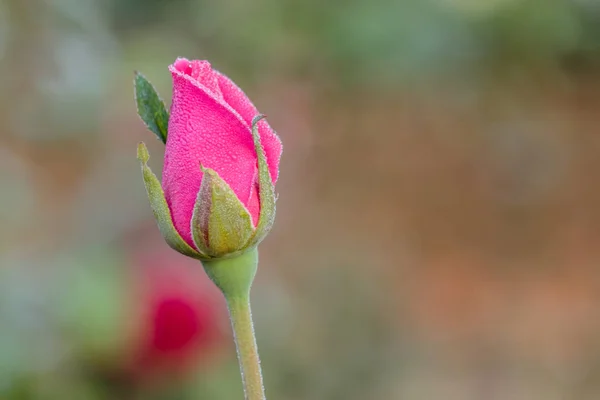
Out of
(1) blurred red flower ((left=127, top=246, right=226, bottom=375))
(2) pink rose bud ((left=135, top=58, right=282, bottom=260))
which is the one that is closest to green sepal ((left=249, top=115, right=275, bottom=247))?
(2) pink rose bud ((left=135, top=58, right=282, bottom=260))

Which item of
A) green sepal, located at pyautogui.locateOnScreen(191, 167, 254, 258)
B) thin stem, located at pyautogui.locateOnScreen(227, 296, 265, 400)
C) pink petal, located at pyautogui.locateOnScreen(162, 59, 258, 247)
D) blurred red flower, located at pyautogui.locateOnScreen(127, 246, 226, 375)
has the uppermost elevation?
pink petal, located at pyautogui.locateOnScreen(162, 59, 258, 247)

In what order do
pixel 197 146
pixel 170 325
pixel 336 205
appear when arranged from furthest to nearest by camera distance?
pixel 336 205 → pixel 170 325 → pixel 197 146

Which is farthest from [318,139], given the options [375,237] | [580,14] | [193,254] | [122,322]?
[193,254]

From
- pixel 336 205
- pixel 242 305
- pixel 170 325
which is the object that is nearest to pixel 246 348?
pixel 242 305

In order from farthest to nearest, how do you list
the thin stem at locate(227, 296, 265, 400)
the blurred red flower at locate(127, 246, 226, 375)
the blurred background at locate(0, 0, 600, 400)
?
the blurred background at locate(0, 0, 600, 400) → the blurred red flower at locate(127, 246, 226, 375) → the thin stem at locate(227, 296, 265, 400)

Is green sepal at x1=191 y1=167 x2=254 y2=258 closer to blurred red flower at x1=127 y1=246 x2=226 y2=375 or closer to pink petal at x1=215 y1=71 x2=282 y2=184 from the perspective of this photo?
pink petal at x1=215 y1=71 x2=282 y2=184

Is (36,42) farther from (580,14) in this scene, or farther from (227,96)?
(580,14)

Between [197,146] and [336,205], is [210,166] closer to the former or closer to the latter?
[197,146]
